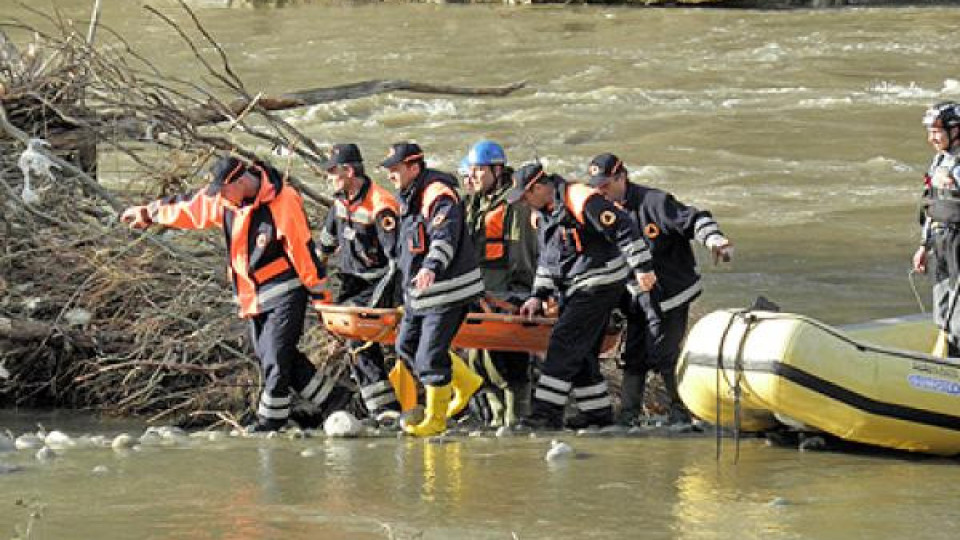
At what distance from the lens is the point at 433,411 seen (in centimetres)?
956

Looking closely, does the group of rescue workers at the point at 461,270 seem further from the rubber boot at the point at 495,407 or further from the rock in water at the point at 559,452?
the rock in water at the point at 559,452

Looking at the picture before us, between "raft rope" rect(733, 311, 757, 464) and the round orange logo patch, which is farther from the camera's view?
the round orange logo patch

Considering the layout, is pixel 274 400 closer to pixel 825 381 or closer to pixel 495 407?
A: pixel 495 407

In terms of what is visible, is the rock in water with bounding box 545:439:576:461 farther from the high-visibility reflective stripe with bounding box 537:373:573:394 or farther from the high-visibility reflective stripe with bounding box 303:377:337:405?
the high-visibility reflective stripe with bounding box 303:377:337:405

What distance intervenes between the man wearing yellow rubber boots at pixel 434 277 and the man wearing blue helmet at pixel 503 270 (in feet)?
1.77

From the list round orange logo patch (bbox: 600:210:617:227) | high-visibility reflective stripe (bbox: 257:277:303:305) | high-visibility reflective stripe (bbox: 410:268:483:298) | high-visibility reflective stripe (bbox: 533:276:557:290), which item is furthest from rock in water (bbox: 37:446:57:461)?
round orange logo patch (bbox: 600:210:617:227)

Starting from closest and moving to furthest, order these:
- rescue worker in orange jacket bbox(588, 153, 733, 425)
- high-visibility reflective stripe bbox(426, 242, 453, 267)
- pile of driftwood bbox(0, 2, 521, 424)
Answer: high-visibility reflective stripe bbox(426, 242, 453, 267) → rescue worker in orange jacket bbox(588, 153, 733, 425) → pile of driftwood bbox(0, 2, 521, 424)

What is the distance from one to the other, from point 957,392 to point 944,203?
3.97 ft

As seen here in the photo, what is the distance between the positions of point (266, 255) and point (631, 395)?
7.39ft

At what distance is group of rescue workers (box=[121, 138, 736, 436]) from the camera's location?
31.4 ft

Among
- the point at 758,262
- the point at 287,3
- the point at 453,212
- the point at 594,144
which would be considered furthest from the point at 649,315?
the point at 287,3

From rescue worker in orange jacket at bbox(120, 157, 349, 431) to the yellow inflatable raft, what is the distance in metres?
2.14

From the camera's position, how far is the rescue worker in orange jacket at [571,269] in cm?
966

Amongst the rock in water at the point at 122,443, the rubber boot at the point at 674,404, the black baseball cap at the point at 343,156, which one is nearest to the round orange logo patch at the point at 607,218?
the rubber boot at the point at 674,404
